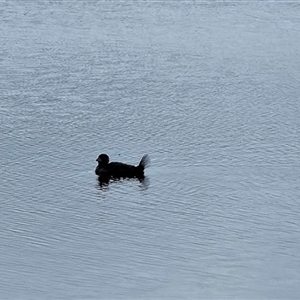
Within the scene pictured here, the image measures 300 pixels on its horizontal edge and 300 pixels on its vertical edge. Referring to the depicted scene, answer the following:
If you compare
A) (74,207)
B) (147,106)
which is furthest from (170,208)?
(147,106)

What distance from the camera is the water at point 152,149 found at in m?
13.4

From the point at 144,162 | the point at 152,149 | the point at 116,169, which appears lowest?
the point at 116,169

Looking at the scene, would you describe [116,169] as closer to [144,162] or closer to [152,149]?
[144,162]

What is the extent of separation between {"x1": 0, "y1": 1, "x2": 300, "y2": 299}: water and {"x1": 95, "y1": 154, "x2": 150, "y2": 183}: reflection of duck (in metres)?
0.16

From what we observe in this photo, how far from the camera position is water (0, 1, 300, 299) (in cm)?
1338

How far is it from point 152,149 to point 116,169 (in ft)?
5.25

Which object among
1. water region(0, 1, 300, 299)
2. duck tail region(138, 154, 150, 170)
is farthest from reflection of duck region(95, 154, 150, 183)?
water region(0, 1, 300, 299)

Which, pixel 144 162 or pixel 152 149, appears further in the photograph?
pixel 152 149

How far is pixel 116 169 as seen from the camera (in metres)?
18.0

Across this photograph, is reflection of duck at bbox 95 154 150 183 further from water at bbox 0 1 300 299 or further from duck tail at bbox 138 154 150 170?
water at bbox 0 1 300 299

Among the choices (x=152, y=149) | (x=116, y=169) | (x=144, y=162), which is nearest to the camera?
(x=116, y=169)

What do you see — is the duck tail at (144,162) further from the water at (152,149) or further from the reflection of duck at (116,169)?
the water at (152,149)

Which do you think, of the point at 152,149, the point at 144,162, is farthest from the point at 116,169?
the point at 152,149

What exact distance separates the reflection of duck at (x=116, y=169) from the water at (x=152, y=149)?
160 mm
